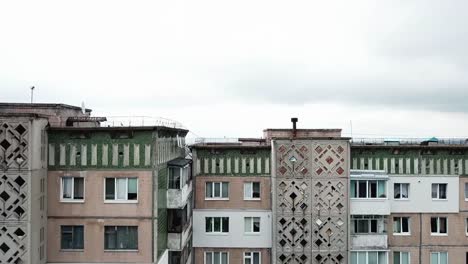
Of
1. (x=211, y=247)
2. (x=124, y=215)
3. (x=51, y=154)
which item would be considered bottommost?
(x=211, y=247)

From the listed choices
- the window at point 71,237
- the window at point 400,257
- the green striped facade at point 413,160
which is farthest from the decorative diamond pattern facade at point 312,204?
the window at point 71,237

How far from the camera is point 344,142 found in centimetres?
3875

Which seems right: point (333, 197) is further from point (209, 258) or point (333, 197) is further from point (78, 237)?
point (78, 237)

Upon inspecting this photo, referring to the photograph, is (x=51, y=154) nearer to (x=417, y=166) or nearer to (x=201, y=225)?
(x=201, y=225)

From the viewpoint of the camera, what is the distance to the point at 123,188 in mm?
27469

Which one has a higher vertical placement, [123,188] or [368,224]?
[123,188]

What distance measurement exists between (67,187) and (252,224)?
1648cm

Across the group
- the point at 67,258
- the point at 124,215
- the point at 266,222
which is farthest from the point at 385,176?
→ the point at 67,258

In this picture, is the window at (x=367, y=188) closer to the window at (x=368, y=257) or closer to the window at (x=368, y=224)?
the window at (x=368, y=224)

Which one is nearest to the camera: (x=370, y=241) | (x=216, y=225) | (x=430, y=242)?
(x=370, y=241)

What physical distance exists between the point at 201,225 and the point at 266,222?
4.73m

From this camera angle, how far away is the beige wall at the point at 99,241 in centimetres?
2717

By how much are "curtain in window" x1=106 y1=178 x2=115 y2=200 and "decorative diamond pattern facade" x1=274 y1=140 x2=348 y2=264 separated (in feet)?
48.0

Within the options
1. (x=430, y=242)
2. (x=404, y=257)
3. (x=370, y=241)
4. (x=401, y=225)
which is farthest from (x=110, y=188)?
(x=430, y=242)
